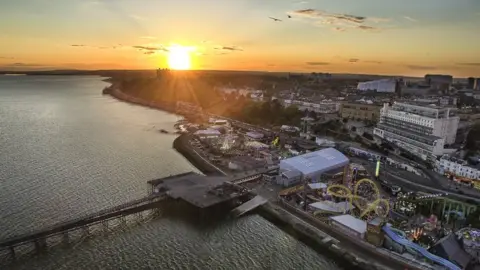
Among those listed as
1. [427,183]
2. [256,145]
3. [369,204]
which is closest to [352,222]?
[369,204]

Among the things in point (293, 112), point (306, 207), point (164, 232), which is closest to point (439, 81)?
point (293, 112)

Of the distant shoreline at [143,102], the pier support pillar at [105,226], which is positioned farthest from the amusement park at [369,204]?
the distant shoreline at [143,102]

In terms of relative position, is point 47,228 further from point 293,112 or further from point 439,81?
point 439,81

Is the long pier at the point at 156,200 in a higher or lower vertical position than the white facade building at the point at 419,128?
lower

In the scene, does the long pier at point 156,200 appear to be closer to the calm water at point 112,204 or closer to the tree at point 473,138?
the calm water at point 112,204

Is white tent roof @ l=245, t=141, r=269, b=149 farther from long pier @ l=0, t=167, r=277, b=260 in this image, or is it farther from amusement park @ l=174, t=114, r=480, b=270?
long pier @ l=0, t=167, r=277, b=260

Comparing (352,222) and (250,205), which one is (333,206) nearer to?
(352,222)
